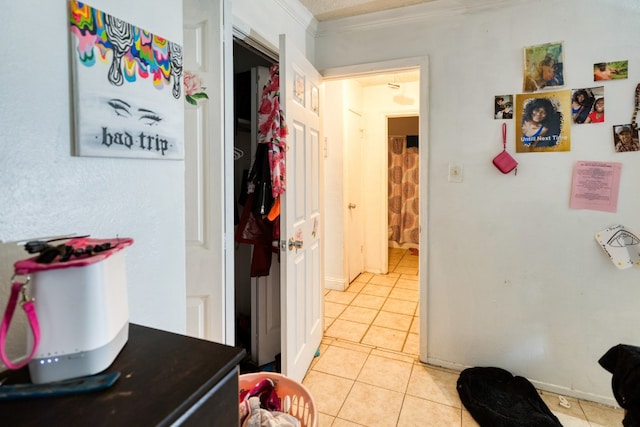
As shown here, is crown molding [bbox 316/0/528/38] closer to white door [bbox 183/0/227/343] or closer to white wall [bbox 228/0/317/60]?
white wall [bbox 228/0/317/60]

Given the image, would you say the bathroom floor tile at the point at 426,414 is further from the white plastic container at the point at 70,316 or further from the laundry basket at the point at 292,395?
the white plastic container at the point at 70,316

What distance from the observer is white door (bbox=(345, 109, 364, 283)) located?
3936 mm

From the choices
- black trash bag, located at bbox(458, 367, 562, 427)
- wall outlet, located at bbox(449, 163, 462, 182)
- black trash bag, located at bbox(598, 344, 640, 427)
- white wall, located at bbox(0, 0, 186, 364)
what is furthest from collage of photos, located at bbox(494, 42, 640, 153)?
white wall, located at bbox(0, 0, 186, 364)

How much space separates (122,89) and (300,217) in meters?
1.28

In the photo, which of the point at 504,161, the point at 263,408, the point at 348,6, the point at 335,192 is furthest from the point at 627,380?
the point at 335,192

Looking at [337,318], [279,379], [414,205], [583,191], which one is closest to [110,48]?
[279,379]

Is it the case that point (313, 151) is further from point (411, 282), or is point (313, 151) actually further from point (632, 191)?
point (411, 282)

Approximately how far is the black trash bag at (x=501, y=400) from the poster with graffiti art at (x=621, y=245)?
0.88 m

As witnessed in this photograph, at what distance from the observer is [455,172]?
2193 millimetres

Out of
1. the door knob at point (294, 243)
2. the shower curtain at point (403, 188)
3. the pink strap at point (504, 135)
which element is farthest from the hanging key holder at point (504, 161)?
the shower curtain at point (403, 188)

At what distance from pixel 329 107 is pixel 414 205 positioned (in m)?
2.59

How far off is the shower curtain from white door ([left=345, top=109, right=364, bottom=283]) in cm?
146

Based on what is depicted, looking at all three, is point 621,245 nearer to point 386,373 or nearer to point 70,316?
point 386,373

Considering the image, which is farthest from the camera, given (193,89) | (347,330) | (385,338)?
(347,330)
